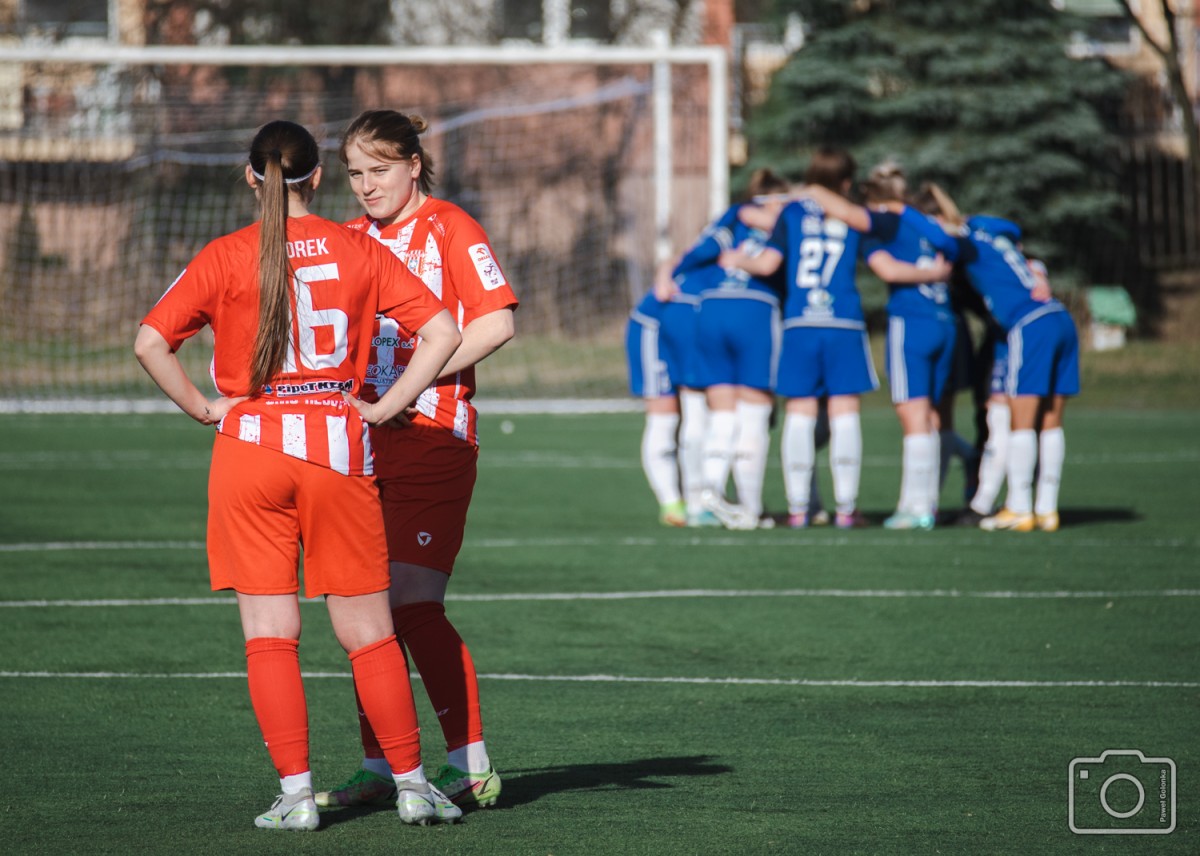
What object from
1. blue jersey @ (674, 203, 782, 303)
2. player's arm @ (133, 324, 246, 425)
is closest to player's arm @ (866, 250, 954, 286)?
blue jersey @ (674, 203, 782, 303)

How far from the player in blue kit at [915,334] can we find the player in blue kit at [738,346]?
695 mm

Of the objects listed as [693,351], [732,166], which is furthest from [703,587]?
[732,166]

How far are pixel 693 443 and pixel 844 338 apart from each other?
4.90 feet

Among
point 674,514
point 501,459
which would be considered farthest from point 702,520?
point 501,459

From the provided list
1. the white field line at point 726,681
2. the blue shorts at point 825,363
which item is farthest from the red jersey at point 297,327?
the blue shorts at point 825,363

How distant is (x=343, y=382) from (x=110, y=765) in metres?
1.66

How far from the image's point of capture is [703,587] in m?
8.51

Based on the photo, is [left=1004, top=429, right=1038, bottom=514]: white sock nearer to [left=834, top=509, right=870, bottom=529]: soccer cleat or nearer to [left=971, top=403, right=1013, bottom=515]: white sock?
[left=971, top=403, right=1013, bottom=515]: white sock

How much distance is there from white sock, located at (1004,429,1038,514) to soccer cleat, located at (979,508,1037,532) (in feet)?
0.11

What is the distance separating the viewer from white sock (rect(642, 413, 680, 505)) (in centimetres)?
1087

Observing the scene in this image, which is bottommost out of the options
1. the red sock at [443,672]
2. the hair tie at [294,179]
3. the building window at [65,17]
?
the red sock at [443,672]

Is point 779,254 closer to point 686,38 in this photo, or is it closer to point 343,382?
point 343,382

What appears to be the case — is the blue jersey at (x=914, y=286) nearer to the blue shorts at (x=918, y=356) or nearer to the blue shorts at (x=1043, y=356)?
the blue shorts at (x=918, y=356)

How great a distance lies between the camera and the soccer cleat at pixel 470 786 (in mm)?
4551
